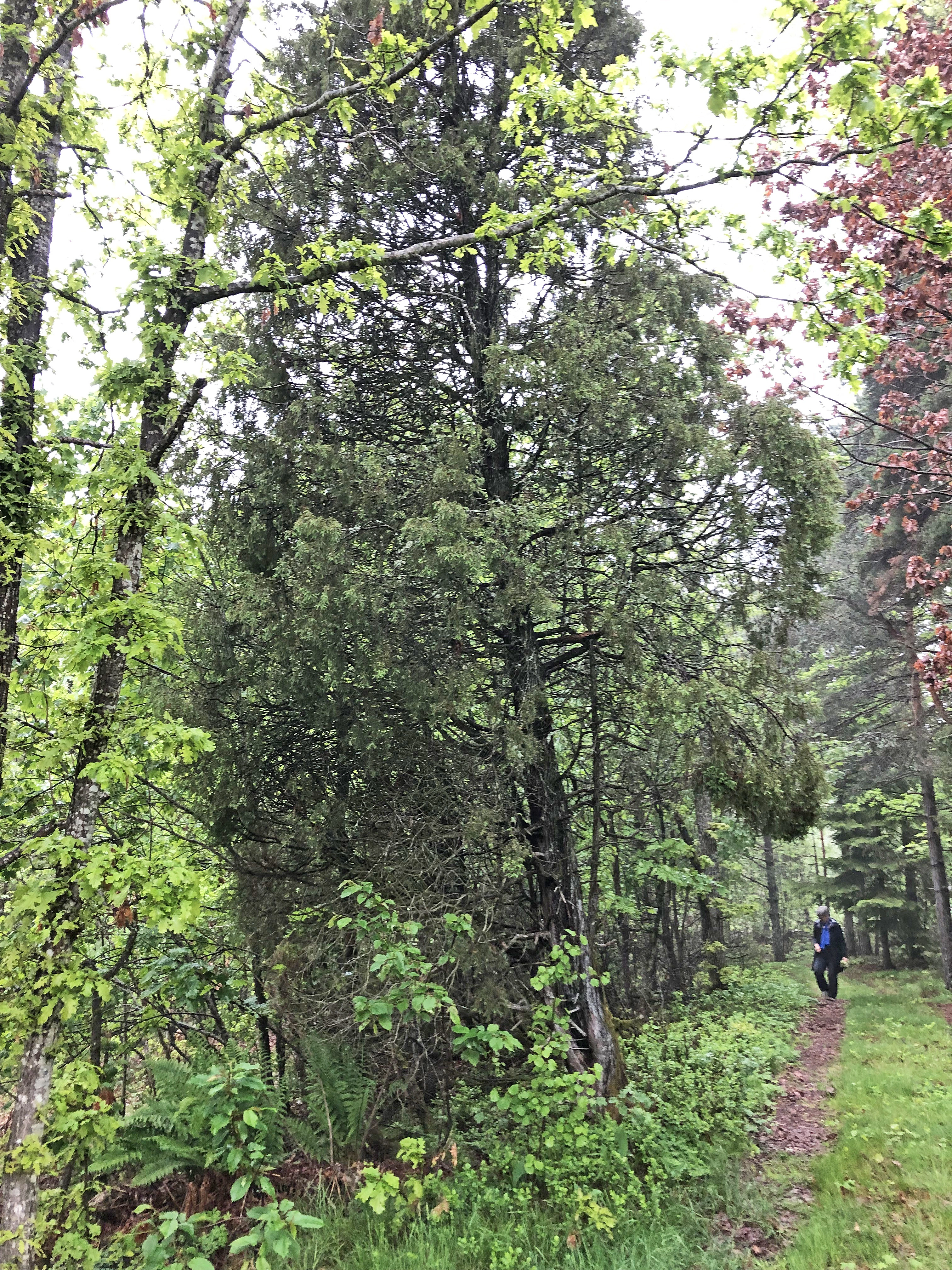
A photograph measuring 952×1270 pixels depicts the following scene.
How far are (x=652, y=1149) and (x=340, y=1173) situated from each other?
2.29 meters

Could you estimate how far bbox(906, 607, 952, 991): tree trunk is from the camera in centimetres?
1153

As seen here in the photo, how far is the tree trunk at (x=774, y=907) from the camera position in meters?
18.4

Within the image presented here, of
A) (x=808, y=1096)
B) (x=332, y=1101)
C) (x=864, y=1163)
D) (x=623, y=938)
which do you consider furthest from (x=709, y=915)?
(x=332, y=1101)

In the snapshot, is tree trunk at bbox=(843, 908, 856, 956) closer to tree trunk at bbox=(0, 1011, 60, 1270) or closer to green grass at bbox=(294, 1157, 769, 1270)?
green grass at bbox=(294, 1157, 769, 1270)

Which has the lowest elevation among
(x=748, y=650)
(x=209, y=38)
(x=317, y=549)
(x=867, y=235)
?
(x=748, y=650)

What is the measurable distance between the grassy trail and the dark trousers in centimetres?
345

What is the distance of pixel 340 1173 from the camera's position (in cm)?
442

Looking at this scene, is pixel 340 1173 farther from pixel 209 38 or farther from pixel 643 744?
pixel 209 38

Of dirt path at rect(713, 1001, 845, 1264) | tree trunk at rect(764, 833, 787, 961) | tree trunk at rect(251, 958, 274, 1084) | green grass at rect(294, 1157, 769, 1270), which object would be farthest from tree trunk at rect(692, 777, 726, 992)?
tree trunk at rect(251, 958, 274, 1084)

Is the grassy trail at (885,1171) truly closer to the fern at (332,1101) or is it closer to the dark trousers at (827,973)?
the fern at (332,1101)

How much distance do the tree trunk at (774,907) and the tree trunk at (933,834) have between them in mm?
5329

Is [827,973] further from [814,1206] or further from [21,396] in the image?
[21,396]

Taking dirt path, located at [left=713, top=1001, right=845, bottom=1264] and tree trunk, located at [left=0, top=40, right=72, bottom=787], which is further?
dirt path, located at [left=713, top=1001, right=845, bottom=1264]

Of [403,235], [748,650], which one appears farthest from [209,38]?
[748,650]
